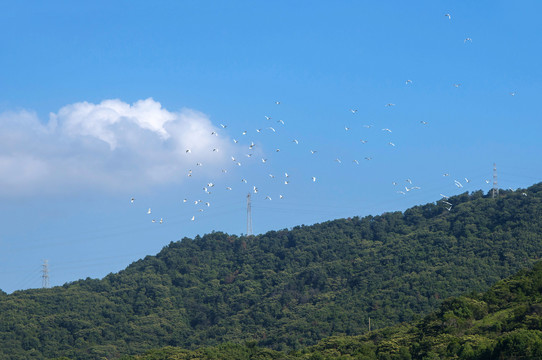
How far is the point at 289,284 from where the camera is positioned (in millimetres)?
150000

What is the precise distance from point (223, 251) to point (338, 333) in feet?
215

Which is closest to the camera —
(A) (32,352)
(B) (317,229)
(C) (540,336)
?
(C) (540,336)

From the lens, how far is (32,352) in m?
126

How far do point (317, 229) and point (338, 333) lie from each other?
60.9 m

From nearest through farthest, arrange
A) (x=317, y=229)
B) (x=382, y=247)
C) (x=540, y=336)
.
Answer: (x=540, y=336)
(x=382, y=247)
(x=317, y=229)

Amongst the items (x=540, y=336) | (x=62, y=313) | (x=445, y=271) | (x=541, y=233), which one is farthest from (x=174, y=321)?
(x=540, y=336)

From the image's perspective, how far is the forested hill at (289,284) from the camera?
124875 millimetres

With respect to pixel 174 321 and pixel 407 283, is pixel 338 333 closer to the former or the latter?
pixel 407 283

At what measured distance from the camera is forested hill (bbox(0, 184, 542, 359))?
410 ft

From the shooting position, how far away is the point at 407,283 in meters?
126

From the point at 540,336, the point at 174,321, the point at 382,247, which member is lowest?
the point at 540,336

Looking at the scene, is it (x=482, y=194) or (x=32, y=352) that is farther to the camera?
(x=482, y=194)

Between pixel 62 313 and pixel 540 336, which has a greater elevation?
pixel 62 313

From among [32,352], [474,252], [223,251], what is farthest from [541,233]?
[32,352]
